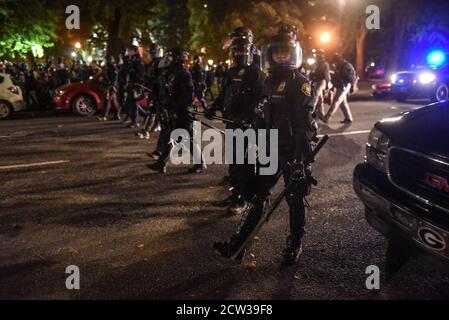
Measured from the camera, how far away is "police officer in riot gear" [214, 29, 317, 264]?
3.79 m

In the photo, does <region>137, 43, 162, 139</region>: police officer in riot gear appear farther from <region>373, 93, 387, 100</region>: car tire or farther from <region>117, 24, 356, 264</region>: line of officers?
<region>373, 93, 387, 100</region>: car tire

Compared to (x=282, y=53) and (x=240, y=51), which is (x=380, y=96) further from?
(x=282, y=53)

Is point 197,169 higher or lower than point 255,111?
lower

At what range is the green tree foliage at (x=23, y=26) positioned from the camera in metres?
17.7

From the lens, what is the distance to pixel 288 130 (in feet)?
12.8

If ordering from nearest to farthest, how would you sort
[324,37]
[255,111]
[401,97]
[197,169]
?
[255,111]
[197,169]
[401,97]
[324,37]

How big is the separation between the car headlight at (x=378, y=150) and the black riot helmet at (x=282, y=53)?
92cm

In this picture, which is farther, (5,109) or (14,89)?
(14,89)


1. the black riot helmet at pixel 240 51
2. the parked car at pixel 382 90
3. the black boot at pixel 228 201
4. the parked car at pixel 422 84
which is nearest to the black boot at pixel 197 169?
the black boot at pixel 228 201

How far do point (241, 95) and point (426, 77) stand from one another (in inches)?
560

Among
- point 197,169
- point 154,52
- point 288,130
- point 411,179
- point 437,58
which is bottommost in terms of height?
point 197,169

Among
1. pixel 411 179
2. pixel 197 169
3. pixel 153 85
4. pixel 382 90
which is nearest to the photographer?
pixel 411 179

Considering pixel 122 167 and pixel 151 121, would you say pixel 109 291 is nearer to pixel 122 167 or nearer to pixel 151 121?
pixel 122 167

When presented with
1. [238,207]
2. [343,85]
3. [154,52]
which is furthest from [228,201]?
[343,85]
